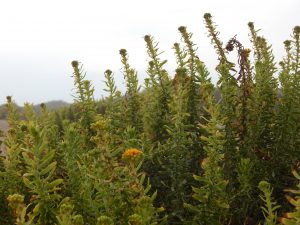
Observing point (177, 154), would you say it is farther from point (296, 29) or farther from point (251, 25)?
point (251, 25)

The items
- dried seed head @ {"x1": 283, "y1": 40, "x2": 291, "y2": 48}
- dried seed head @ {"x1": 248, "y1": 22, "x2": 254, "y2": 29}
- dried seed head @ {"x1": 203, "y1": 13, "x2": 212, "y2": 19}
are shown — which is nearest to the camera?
dried seed head @ {"x1": 203, "y1": 13, "x2": 212, "y2": 19}

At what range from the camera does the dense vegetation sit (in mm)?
3543

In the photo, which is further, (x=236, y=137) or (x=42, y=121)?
(x=42, y=121)

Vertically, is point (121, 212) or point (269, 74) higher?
point (269, 74)

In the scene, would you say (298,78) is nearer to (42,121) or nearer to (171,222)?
(171,222)

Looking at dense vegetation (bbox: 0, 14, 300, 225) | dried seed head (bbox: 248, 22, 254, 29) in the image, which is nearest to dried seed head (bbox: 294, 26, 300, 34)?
dense vegetation (bbox: 0, 14, 300, 225)

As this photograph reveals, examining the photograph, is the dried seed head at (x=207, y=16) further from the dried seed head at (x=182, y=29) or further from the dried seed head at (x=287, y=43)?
the dried seed head at (x=287, y=43)

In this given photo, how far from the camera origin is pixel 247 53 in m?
5.27

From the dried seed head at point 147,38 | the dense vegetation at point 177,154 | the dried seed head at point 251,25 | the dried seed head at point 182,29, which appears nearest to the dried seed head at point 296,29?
the dense vegetation at point 177,154

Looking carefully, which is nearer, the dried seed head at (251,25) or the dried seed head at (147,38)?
the dried seed head at (147,38)

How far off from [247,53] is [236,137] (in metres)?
1.08

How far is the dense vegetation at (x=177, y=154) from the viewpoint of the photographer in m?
3.54

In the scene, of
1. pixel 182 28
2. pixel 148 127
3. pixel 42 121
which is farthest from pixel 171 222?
pixel 42 121

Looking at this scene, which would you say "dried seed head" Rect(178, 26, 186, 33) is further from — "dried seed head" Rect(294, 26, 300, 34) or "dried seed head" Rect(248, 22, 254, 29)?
"dried seed head" Rect(294, 26, 300, 34)
